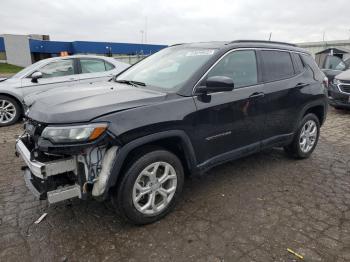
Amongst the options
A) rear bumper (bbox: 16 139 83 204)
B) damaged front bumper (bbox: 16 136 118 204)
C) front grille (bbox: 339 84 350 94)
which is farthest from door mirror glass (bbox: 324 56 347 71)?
rear bumper (bbox: 16 139 83 204)

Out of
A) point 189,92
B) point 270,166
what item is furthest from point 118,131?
point 270,166

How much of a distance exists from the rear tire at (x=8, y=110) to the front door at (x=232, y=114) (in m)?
5.70

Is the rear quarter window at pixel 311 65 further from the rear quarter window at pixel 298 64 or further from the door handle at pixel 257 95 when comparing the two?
the door handle at pixel 257 95

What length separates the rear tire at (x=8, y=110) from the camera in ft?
23.3

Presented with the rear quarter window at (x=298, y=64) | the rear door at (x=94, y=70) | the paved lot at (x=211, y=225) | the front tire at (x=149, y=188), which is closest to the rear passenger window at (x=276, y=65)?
the rear quarter window at (x=298, y=64)

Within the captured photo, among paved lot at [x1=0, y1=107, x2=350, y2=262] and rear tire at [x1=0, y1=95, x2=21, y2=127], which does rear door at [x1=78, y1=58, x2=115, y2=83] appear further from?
paved lot at [x1=0, y1=107, x2=350, y2=262]

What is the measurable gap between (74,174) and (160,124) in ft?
2.98

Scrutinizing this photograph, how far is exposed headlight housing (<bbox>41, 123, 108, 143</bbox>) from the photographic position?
2500mm

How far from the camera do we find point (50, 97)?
3076 mm

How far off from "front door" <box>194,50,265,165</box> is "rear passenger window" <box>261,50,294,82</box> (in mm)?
216

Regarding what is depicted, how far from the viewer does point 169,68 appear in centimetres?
367

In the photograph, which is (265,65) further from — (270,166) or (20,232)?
(20,232)

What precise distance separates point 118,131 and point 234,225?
4.93ft

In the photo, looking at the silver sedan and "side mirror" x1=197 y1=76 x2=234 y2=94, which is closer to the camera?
"side mirror" x1=197 y1=76 x2=234 y2=94
